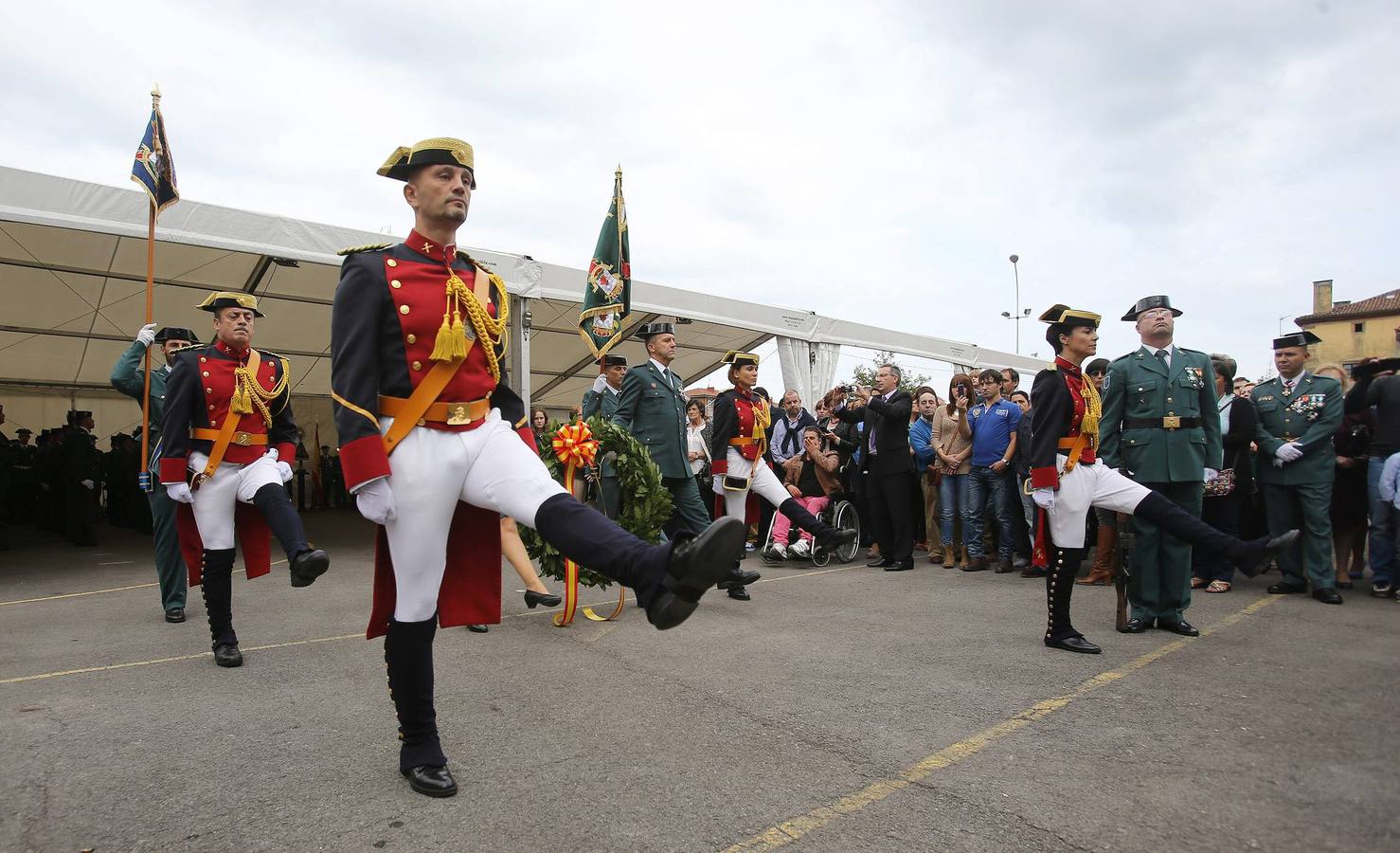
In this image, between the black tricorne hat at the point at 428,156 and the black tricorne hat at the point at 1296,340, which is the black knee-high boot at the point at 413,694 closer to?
the black tricorne hat at the point at 428,156

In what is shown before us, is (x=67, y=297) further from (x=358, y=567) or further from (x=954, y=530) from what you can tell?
(x=954, y=530)

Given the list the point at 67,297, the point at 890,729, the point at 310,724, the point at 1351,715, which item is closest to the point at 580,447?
the point at 310,724

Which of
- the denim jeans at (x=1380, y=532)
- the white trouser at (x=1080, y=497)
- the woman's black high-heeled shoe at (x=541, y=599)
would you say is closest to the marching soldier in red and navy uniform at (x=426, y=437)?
the woman's black high-heeled shoe at (x=541, y=599)

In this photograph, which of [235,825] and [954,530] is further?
[954,530]

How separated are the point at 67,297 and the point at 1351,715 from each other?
14.7 meters

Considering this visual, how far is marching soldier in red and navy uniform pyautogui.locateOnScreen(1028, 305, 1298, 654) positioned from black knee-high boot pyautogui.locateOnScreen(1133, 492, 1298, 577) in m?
0.01

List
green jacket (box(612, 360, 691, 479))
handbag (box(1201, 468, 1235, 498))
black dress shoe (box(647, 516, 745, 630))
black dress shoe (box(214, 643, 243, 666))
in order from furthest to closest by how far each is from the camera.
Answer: handbag (box(1201, 468, 1235, 498)) → green jacket (box(612, 360, 691, 479)) → black dress shoe (box(214, 643, 243, 666)) → black dress shoe (box(647, 516, 745, 630))

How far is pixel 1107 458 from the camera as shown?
18.7 feet

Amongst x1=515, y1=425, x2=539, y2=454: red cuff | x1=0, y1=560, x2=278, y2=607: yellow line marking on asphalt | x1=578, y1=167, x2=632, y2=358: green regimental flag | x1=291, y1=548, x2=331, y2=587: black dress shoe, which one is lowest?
x1=0, y1=560, x2=278, y2=607: yellow line marking on asphalt

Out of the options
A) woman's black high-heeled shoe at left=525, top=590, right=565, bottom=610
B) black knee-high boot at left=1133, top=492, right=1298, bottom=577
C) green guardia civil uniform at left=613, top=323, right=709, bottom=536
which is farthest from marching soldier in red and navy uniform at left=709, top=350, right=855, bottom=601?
black knee-high boot at left=1133, top=492, right=1298, bottom=577

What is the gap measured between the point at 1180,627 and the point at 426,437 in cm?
466

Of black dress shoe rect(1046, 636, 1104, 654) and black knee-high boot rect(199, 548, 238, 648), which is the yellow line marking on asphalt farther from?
black dress shoe rect(1046, 636, 1104, 654)

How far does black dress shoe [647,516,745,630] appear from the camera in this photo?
2.28 metres

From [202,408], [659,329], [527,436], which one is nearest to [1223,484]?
[659,329]
